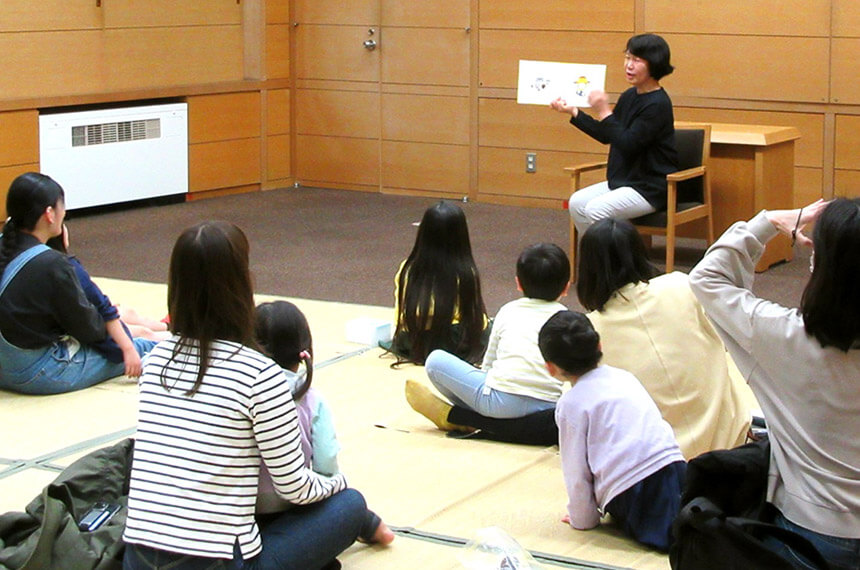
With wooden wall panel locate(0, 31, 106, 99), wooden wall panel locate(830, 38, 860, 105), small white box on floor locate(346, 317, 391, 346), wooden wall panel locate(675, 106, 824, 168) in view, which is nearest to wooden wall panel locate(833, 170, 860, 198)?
wooden wall panel locate(675, 106, 824, 168)

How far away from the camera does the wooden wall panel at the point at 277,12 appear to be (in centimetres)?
977

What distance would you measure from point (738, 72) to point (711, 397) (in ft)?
16.8

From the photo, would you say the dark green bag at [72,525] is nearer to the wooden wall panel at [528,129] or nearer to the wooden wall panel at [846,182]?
the wooden wall panel at [846,182]

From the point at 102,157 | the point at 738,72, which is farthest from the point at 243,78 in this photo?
the point at 738,72

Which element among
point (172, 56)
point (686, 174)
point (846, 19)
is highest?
point (846, 19)

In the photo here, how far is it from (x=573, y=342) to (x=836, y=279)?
97cm

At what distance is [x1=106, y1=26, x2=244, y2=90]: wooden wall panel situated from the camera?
891 centimetres

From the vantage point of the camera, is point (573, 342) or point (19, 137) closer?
point (573, 342)

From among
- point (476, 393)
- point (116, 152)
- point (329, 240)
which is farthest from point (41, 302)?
point (116, 152)

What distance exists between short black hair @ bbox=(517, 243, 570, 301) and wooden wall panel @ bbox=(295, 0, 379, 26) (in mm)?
6012

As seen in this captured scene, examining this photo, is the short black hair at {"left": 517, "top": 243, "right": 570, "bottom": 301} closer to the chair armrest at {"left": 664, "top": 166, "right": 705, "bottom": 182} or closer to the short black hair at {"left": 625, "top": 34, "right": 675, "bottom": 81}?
the chair armrest at {"left": 664, "top": 166, "right": 705, "bottom": 182}

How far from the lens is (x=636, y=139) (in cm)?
642

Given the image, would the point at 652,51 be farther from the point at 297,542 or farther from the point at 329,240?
the point at 297,542

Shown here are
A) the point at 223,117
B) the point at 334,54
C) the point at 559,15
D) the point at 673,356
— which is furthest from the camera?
the point at 334,54
